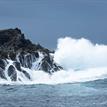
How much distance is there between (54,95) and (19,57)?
19.8m

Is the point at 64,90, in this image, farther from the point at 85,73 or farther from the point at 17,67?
the point at 85,73

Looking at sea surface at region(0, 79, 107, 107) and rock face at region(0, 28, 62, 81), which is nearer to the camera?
sea surface at region(0, 79, 107, 107)

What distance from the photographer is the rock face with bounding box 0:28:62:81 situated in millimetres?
70875

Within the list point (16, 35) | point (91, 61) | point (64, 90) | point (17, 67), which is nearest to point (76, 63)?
point (91, 61)

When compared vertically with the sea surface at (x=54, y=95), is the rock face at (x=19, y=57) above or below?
above

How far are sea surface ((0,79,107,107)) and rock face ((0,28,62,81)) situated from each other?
4.77 meters

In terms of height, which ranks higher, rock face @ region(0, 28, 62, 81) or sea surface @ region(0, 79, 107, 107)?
rock face @ region(0, 28, 62, 81)

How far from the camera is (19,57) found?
7456 centimetres

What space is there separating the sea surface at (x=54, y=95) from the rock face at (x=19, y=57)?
4.77m

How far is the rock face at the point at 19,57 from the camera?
7088cm

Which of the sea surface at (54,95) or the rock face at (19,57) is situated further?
the rock face at (19,57)

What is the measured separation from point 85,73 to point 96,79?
6.89 metres

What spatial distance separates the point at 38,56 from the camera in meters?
76.2

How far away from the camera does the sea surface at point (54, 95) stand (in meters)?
48.3
